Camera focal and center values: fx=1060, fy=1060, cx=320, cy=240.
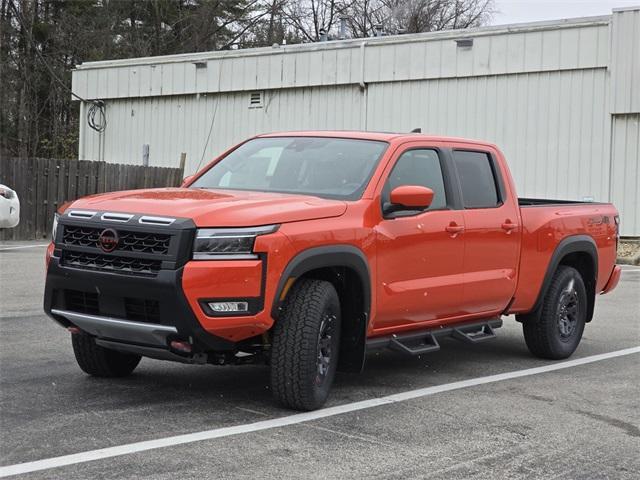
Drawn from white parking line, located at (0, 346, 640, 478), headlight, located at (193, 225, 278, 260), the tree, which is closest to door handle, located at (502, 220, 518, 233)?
white parking line, located at (0, 346, 640, 478)

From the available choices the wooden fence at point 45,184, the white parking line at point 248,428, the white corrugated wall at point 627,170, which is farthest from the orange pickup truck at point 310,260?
the wooden fence at point 45,184

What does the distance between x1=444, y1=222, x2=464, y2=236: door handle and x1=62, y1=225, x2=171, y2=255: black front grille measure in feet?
7.69

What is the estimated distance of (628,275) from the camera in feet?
58.3

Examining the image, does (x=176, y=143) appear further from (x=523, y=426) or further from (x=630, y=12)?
(x=523, y=426)

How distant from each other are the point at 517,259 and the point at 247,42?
38147 millimetres

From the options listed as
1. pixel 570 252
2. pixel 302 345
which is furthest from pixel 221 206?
pixel 570 252

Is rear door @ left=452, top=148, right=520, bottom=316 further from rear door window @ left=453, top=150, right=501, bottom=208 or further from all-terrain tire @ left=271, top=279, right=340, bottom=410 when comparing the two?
all-terrain tire @ left=271, top=279, right=340, bottom=410

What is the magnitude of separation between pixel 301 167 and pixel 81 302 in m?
1.88

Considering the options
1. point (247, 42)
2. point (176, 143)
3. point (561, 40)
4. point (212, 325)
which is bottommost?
point (212, 325)

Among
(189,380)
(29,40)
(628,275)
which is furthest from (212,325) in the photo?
(29,40)

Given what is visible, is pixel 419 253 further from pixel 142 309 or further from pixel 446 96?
pixel 446 96

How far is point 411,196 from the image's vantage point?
6.82 meters

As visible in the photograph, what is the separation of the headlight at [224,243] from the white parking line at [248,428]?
968mm

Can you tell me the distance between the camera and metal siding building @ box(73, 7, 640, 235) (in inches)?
893
